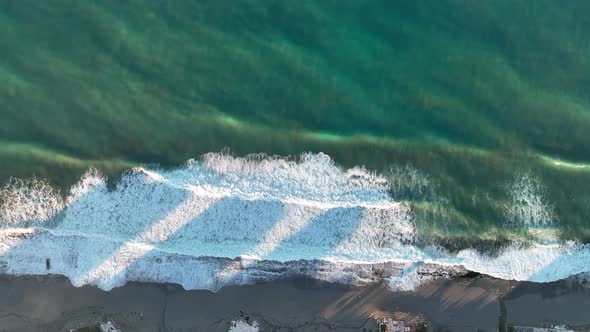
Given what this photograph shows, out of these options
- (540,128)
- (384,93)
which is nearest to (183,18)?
(384,93)

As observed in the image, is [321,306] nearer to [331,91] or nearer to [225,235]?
[225,235]

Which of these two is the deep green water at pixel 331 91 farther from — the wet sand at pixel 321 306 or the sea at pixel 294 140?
the wet sand at pixel 321 306

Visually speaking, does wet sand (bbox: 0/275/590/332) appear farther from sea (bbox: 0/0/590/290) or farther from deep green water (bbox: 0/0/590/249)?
deep green water (bbox: 0/0/590/249)

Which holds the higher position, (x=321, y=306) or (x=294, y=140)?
(x=294, y=140)

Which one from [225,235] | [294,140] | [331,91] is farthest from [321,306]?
[331,91]

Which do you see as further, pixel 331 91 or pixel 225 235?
pixel 331 91
